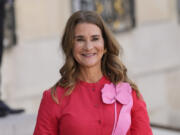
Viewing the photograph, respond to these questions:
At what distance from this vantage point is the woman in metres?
2.05

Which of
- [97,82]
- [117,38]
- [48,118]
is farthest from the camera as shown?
[117,38]

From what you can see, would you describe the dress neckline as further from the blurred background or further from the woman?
the blurred background

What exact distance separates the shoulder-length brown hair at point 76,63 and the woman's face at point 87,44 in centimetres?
2

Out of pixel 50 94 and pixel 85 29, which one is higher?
pixel 85 29

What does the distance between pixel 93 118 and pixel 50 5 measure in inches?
178

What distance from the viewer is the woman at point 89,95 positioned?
2047 mm

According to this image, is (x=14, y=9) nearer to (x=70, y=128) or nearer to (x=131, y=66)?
(x=131, y=66)

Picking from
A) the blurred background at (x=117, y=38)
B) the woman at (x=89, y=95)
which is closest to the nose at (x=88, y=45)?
the woman at (x=89, y=95)

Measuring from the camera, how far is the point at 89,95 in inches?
83.0

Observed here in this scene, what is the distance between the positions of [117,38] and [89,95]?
5381 millimetres

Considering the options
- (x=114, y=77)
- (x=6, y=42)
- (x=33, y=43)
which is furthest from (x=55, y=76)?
(x=114, y=77)

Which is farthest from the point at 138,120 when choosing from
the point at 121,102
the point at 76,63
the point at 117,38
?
the point at 117,38

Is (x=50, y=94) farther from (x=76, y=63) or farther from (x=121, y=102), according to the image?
(x=121, y=102)

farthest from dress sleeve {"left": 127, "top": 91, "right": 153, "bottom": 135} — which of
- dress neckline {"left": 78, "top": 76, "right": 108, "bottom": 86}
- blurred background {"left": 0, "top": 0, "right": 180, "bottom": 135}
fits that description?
blurred background {"left": 0, "top": 0, "right": 180, "bottom": 135}
